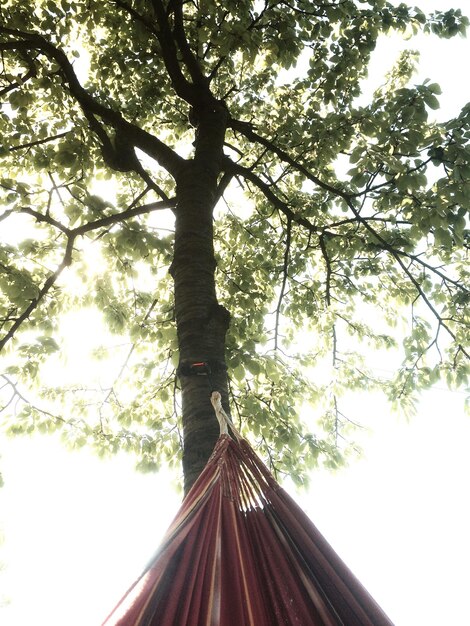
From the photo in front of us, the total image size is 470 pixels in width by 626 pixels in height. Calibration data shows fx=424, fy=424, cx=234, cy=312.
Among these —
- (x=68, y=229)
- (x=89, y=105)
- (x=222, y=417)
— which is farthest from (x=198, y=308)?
(x=89, y=105)

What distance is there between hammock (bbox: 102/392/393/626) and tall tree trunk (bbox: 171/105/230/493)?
50cm

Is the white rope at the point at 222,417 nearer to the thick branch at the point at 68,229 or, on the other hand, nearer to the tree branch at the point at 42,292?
the thick branch at the point at 68,229

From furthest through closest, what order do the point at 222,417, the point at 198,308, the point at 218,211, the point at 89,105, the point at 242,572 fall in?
1. the point at 218,211
2. the point at 89,105
3. the point at 198,308
4. the point at 222,417
5. the point at 242,572

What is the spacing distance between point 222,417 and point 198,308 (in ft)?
2.48

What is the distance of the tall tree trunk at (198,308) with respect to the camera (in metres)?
1.82

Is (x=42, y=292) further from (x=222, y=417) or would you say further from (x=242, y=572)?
(x=242, y=572)

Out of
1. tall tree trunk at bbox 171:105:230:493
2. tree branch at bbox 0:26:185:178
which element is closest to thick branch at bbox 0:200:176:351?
tree branch at bbox 0:26:185:178

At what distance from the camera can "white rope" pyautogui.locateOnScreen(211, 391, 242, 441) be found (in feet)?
4.87

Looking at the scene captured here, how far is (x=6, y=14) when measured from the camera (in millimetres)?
3576

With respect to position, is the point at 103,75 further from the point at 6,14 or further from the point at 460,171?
the point at 460,171

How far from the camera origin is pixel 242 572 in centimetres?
103

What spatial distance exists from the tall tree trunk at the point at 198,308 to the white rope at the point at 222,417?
135 mm

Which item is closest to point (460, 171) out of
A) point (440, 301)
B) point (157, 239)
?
point (440, 301)

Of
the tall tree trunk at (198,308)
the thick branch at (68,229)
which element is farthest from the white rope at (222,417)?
the thick branch at (68,229)
